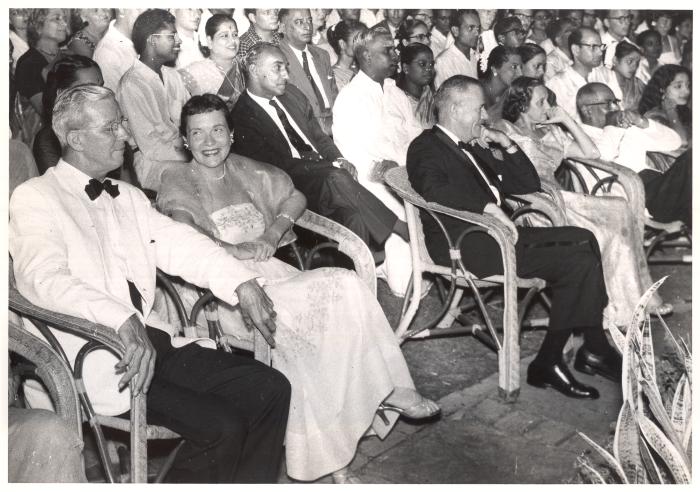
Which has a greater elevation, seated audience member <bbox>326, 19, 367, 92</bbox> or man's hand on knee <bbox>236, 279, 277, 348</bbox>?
seated audience member <bbox>326, 19, 367, 92</bbox>

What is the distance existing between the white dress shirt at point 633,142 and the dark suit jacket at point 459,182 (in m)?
0.61

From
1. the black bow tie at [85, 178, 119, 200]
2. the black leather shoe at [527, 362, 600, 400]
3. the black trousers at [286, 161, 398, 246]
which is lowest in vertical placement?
the black leather shoe at [527, 362, 600, 400]

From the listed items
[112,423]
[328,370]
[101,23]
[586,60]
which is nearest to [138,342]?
[112,423]

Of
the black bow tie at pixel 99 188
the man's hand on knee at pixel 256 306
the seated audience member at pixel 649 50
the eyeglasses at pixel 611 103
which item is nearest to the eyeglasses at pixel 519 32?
the seated audience member at pixel 649 50

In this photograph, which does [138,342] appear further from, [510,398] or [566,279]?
[566,279]

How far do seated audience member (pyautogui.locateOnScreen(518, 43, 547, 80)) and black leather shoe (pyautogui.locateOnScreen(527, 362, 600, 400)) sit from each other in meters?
1.47

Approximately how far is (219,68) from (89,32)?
538 millimetres

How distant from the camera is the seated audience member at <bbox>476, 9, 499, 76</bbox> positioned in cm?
393

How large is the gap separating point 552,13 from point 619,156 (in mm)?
961

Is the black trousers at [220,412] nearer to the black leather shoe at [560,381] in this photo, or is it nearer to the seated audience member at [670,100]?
the black leather shoe at [560,381]

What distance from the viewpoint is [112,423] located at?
2852 millimetres

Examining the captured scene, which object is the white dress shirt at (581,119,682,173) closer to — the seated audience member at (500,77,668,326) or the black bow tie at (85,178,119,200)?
the seated audience member at (500,77,668,326)

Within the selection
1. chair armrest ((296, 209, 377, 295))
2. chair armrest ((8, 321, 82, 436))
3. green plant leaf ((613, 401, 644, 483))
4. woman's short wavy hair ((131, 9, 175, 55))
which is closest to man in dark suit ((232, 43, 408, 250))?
chair armrest ((296, 209, 377, 295))

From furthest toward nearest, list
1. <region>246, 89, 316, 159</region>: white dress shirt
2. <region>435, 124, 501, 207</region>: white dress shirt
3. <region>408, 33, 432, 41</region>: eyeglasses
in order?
<region>435, 124, 501, 207</region>: white dress shirt, <region>408, 33, 432, 41</region>: eyeglasses, <region>246, 89, 316, 159</region>: white dress shirt
